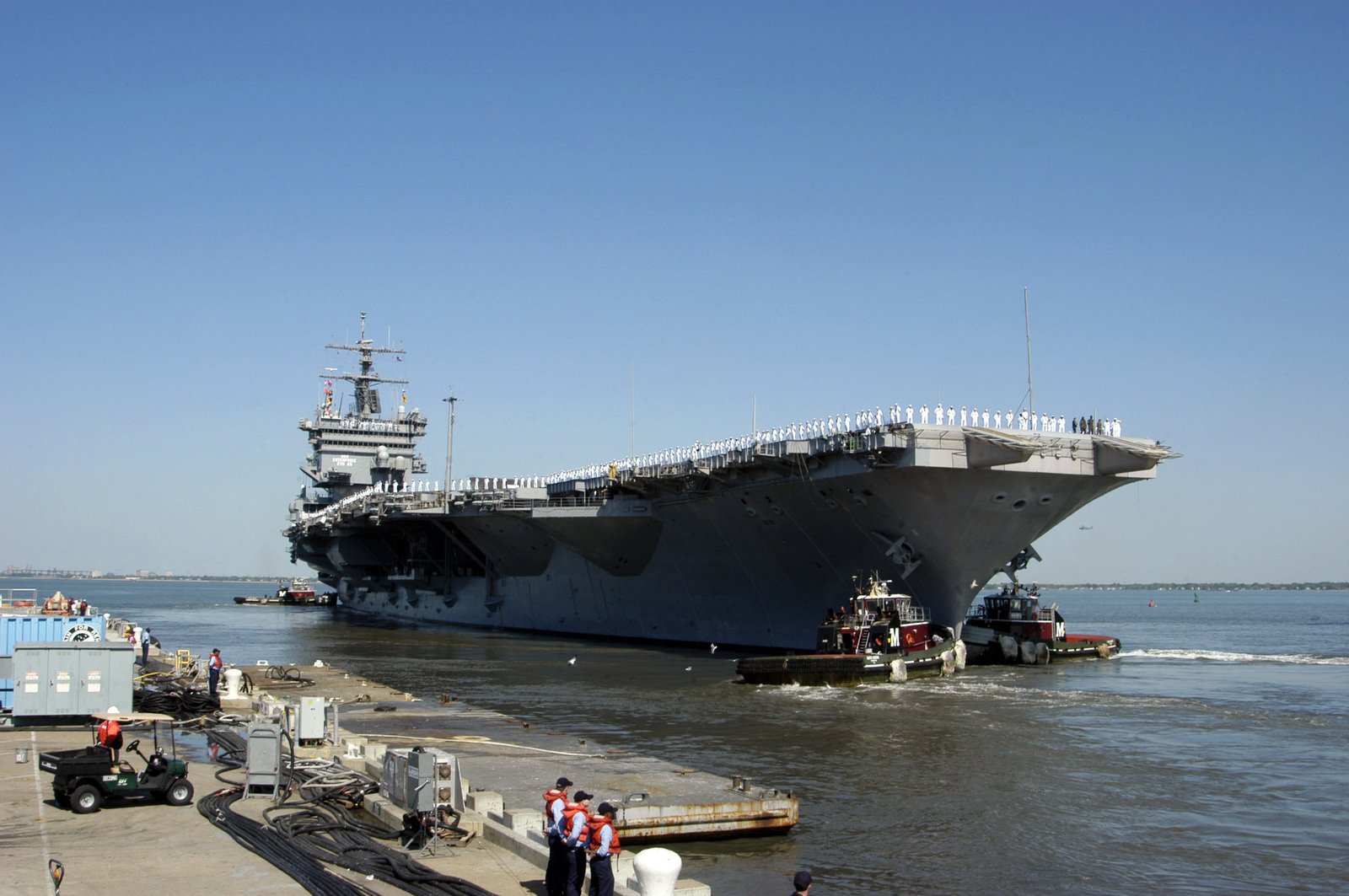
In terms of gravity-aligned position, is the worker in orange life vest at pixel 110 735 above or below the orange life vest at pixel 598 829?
above

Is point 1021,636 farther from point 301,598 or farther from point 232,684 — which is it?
point 301,598

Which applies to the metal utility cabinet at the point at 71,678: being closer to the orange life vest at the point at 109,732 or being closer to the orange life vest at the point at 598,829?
the orange life vest at the point at 109,732

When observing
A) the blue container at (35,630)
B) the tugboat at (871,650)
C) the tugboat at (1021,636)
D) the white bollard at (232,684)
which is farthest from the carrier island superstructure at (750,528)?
the blue container at (35,630)

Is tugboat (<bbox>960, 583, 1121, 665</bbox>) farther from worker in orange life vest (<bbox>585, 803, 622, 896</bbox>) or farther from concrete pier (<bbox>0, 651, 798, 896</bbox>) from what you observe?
worker in orange life vest (<bbox>585, 803, 622, 896</bbox>)

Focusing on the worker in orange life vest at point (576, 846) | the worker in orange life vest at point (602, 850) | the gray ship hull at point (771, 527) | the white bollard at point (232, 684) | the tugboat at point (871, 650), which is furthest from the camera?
the tugboat at point (871, 650)

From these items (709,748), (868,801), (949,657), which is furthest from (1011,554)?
(868,801)

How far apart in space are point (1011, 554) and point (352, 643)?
24.9m

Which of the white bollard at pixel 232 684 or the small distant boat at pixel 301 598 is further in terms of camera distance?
the small distant boat at pixel 301 598

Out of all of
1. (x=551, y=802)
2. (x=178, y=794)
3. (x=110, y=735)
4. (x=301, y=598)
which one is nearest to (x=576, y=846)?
(x=551, y=802)

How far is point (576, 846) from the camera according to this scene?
8062 millimetres

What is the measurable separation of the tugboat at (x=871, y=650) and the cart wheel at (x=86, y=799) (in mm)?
16966

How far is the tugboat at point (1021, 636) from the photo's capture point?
111 ft

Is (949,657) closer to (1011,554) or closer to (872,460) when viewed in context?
(1011,554)

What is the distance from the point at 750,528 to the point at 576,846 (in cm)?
2314
